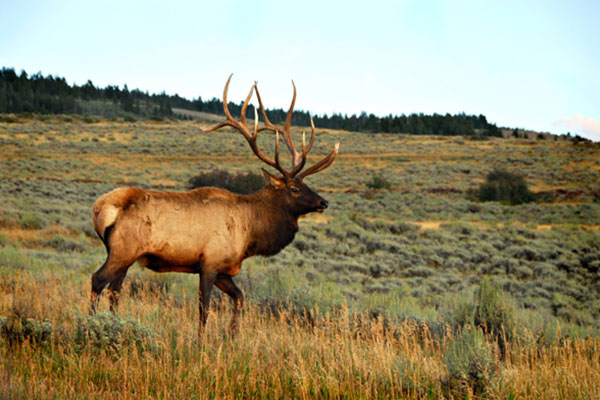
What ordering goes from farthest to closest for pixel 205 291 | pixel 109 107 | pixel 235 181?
pixel 109 107
pixel 235 181
pixel 205 291

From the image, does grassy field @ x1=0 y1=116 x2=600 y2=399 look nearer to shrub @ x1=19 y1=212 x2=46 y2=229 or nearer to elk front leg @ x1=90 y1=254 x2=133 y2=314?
shrub @ x1=19 y1=212 x2=46 y2=229

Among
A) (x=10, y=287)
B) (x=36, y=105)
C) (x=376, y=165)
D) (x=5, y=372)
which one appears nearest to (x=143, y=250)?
(x=5, y=372)

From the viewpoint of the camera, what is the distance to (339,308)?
7980 mm

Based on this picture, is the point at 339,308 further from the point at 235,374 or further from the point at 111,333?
the point at 111,333

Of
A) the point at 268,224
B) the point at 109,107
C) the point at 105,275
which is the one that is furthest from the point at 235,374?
the point at 109,107

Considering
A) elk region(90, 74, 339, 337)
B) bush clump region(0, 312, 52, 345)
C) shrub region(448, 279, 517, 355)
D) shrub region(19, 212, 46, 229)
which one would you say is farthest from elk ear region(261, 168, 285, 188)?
shrub region(19, 212, 46, 229)

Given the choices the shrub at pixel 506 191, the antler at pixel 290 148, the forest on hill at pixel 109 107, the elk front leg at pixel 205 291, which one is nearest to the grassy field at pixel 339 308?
the elk front leg at pixel 205 291

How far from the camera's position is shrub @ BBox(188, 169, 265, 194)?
29.8 meters

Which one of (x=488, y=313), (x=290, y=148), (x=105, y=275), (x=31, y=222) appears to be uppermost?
(x=290, y=148)

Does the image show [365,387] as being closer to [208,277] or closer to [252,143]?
[208,277]

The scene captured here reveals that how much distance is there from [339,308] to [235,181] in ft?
76.3

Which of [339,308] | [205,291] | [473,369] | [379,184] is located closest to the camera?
[473,369]

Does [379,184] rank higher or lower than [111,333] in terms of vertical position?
lower

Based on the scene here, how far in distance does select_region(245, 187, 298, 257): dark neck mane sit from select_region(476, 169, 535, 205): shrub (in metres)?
30.2
